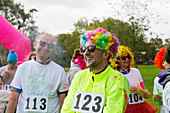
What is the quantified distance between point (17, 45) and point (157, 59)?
6629mm

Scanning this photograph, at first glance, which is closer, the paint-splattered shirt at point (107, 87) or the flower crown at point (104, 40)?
the paint-splattered shirt at point (107, 87)

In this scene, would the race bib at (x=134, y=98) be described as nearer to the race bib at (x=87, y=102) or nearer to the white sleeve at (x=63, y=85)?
the white sleeve at (x=63, y=85)

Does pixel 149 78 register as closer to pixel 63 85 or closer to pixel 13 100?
pixel 63 85

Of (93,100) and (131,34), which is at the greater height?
(131,34)

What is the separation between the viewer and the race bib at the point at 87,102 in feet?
9.46

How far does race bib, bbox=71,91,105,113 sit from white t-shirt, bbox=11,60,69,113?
3.59ft

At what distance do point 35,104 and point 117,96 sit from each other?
5.54ft

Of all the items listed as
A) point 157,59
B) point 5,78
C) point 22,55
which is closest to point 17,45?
point 22,55

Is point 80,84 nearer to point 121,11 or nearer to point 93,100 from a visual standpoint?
point 93,100

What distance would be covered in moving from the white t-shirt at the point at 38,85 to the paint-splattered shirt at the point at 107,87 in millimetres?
984

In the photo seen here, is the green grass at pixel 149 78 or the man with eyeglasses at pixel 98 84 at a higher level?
the man with eyeglasses at pixel 98 84

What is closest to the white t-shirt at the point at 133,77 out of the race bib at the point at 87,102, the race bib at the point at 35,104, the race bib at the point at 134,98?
the race bib at the point at 134,98

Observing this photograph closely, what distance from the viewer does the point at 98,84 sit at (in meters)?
3.02

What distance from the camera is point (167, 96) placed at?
3.42 m
